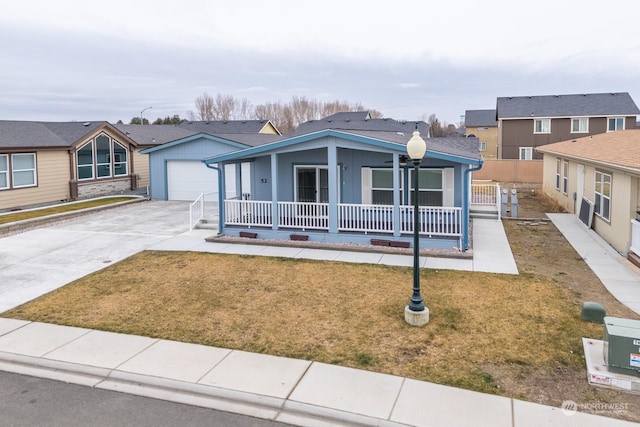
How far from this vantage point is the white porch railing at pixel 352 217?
13.9 meters

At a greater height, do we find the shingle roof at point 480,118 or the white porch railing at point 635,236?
the shingle roof at point 480,118

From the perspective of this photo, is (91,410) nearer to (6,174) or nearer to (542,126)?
(6,174)

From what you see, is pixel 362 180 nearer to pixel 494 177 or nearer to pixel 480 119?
pixel 494 177

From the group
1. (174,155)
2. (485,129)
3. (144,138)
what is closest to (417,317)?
(174,155)

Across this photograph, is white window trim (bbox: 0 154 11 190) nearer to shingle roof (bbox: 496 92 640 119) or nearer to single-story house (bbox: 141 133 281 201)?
single-story house (bbox: 141 133 281 201)

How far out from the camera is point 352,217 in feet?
48.7

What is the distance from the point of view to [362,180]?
642 inches

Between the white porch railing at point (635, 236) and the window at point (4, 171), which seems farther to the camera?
the window at point (4, 171)

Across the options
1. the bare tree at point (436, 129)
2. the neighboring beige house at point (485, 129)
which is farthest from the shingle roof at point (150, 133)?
the neighboring beige house at point (485, 129)

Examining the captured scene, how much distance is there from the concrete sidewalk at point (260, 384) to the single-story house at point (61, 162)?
15.7 meters

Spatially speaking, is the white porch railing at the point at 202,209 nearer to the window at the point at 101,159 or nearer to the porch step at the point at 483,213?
the window at the point at 101,159

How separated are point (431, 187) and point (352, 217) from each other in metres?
2.99

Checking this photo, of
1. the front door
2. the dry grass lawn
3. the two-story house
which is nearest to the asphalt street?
the dry grass lawn

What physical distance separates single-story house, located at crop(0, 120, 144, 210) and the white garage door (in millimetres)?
4217
